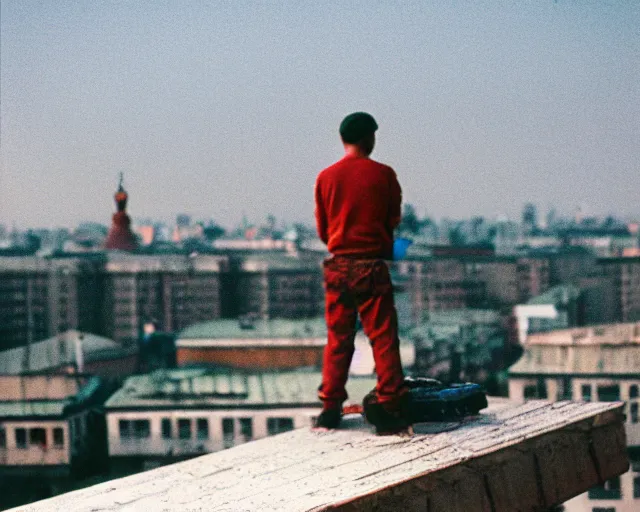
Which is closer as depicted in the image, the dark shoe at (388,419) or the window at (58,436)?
the dark shoe at (388,419)

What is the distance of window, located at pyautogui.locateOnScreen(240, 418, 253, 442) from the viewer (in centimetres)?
1675

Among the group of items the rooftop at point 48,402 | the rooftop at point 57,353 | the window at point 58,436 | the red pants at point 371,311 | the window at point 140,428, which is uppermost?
the red pants at point 371,311

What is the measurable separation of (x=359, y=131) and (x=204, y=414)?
14.6 metres

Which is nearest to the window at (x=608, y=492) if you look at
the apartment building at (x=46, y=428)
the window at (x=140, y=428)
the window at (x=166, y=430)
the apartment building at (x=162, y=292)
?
the window at (x=166, y=430)

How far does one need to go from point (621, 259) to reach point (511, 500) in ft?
122

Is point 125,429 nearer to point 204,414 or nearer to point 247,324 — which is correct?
point 204,414

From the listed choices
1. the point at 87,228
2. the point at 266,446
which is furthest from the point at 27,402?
the point at 87,228

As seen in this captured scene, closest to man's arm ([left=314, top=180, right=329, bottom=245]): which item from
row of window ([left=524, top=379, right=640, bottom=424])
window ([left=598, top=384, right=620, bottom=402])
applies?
row of window ([left=524, top=379, right=640, bottom=424])

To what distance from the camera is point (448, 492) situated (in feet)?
7.74

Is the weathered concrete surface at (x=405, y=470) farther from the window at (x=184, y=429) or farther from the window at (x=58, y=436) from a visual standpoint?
the window at (x=58, y=436)

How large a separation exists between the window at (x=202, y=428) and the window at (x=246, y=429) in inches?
24.2

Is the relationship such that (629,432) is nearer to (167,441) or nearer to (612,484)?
(612,484)

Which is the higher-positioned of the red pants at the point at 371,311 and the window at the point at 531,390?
the red pants at the point at 371,311

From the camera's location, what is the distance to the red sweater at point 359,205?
285 cm
